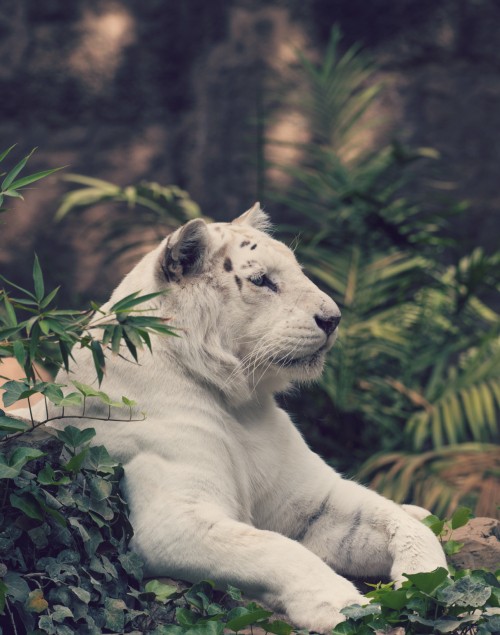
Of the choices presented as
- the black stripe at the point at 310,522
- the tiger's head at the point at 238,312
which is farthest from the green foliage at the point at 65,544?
the black stripe at the point at 310,522

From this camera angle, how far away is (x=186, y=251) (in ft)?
11.7

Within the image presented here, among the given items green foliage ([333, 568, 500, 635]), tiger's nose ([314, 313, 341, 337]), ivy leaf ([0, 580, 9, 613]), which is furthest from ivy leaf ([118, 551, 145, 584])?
tiger's nose ([314, 313, 341, 337])

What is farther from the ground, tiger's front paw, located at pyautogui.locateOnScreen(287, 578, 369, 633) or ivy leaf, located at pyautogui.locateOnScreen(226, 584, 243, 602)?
ivy leaf, located at pyautogui.locateOnScreen(226, 584, 243, 602)

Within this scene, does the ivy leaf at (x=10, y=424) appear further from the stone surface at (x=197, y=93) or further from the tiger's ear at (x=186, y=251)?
the stone surface at (x=197, y=93)

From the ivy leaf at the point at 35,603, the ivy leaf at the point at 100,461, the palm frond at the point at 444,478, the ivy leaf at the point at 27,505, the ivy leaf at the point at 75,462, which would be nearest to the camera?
the ivy leaf at the point at 35,603

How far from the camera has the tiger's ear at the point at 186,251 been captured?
11.5ft

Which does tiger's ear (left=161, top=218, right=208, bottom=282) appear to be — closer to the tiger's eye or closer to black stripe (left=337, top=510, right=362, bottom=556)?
the tiger's eye

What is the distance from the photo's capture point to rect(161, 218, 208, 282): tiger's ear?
138 inches

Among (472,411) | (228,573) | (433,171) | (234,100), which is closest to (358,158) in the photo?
(433,171)

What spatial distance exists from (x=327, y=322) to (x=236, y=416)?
0.45 m

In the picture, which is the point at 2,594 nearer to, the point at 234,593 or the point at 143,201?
the point at 234,593

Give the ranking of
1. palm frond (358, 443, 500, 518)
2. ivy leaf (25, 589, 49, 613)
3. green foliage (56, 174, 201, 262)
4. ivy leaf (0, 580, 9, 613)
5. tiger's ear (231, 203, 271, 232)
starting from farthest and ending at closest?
green foliage (56, 174, 201, 262) < palm frond (358, 443, 500, 518) < tiger's ear (231, 203, 271, 232) < ivy leaf (25, 589, 49, 613) < ivy leaf (0, 580, 9, 613)

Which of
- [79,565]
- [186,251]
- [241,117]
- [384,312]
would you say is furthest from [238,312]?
[241,117]

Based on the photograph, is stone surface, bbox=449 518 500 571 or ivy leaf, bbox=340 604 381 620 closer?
ivy leaf, bbox=340 604 381 620
